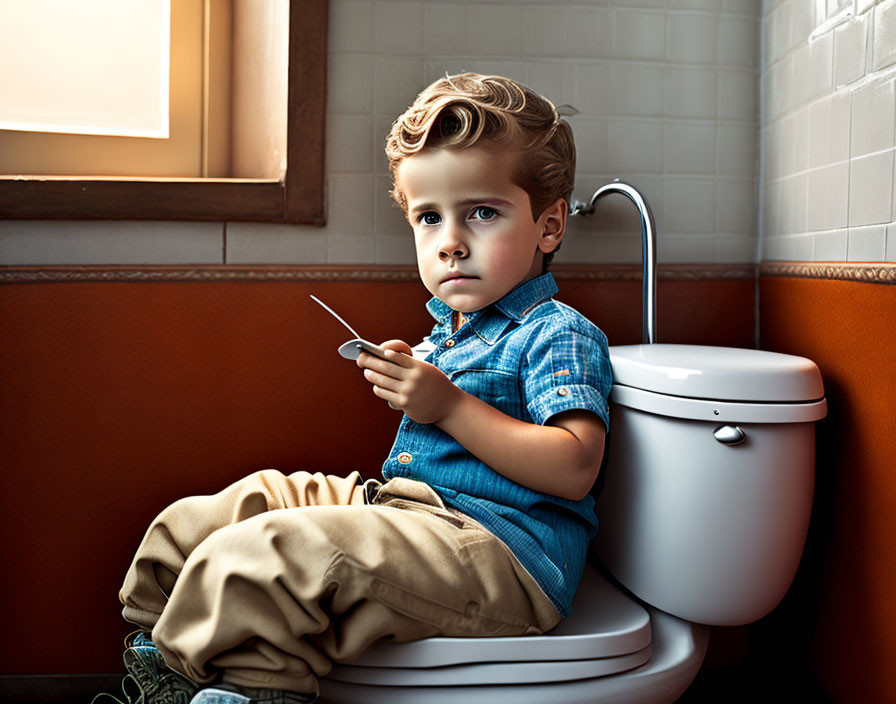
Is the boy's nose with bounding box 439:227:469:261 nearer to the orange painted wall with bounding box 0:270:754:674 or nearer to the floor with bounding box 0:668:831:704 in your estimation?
the orange painted wall with bounding box 0:270:754:674

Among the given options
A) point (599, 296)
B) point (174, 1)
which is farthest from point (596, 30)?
point (174, 1)

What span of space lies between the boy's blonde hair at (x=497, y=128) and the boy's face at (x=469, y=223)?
1 cm

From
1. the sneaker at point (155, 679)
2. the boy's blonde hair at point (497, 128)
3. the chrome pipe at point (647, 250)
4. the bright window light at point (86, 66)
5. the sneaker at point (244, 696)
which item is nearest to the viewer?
the sneaker at point (244, 696)

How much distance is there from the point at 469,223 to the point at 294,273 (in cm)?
50

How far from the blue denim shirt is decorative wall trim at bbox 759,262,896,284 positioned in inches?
14.7

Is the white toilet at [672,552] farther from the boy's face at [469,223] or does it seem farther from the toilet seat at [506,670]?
the boy's face at [469,223]

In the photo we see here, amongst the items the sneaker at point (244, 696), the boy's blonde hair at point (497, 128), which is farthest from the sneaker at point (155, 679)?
the boy's blonde hair at point (497, 128)

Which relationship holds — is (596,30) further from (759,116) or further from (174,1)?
(174,1)

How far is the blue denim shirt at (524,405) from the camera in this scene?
A: 1.04 metres

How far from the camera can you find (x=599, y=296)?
1.57 metres

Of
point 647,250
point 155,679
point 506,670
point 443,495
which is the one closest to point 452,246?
point 443,495

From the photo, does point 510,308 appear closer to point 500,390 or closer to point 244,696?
point 500,390

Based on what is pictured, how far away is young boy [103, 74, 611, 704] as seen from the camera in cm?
89

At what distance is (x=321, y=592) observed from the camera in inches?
34.7
